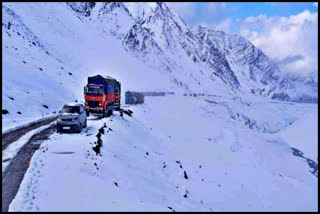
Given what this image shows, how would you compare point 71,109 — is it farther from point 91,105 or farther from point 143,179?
point 91,105

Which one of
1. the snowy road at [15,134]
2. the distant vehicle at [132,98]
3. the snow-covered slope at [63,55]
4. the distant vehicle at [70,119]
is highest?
the snow-covered slope at [63,55]

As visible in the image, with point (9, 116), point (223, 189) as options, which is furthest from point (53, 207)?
point (9, 116)

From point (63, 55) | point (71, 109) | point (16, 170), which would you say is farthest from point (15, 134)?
point (63, 55)

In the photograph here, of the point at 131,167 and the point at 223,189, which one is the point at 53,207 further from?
the point at 223,189

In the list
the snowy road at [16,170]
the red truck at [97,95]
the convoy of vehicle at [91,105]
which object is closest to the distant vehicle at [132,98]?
the convoy of vehicle at [91,105]

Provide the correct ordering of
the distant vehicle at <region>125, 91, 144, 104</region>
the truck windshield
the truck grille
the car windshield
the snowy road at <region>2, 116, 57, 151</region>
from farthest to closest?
the distant vehicle at <region>125, 91, 144, 104</region> → the truck grille → the truck windshield → the car windshield → the snowy road at <region>2, 116, 57, 151</region>

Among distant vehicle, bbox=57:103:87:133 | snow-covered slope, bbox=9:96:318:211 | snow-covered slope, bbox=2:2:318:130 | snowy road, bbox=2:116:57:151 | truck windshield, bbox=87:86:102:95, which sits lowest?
snow-covered slope, bbox=9:96:318:211

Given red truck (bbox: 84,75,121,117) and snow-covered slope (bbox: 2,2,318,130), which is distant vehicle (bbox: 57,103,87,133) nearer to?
snow-covered slope (bbox: 2,2,318,130)

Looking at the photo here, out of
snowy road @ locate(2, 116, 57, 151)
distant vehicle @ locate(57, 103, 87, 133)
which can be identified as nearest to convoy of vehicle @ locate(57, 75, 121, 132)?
distant vehicle @ locate(57, 103, 87, 133)

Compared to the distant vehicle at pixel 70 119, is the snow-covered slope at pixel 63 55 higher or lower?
higher

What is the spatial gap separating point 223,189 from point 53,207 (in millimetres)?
19679

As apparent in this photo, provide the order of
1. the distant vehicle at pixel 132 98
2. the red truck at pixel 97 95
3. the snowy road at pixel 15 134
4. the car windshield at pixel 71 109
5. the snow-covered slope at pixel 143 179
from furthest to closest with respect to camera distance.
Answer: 1. the distant vehicle at pixel 132 98
2. the red truck at pixel 97 95
3. the car windshield at pixel 71 109
4. the snowy road at pixel 15 134
5. the snow-covered slope at pixel 143 179

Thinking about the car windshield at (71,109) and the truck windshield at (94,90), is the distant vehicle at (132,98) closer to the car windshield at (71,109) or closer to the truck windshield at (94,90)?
the truck windshield at (94,90)

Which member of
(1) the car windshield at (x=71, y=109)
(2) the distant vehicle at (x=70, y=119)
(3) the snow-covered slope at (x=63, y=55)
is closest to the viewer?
(2) the distant vehicle at (x=70, y=119)
